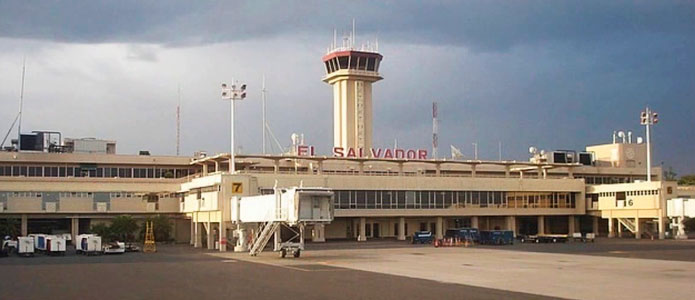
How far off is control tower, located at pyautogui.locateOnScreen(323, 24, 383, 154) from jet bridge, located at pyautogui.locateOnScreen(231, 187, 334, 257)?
190ft

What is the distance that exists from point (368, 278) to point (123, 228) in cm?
5846

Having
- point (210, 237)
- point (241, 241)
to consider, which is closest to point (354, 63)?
point (210, 237)

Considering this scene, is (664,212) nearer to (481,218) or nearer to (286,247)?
(481,218)

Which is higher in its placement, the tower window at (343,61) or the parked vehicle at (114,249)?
the tower window at (343,61)

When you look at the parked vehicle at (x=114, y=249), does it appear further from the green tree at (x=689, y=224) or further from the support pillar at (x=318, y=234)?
the green tree at (x=689, y=224)

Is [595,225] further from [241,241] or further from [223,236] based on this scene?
[241,241]

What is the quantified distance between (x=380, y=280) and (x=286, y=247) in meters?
25.1

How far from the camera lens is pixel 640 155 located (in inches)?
5546

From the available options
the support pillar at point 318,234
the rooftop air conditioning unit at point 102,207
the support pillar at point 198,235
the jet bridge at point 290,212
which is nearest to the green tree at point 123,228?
the rooftop air conditioning unit at point 102,207

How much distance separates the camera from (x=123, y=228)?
9644 cm

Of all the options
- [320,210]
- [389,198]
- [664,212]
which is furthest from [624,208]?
[320,210]

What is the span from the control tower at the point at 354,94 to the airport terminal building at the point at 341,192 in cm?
1360

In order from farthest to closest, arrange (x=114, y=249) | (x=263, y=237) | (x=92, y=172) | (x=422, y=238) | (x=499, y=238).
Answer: (x=92, y=172) < (x=422, y=238) < (x=499, y=238) < (x=114, y=249) < (x=263, y=237)

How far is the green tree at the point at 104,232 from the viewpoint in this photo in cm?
9619
